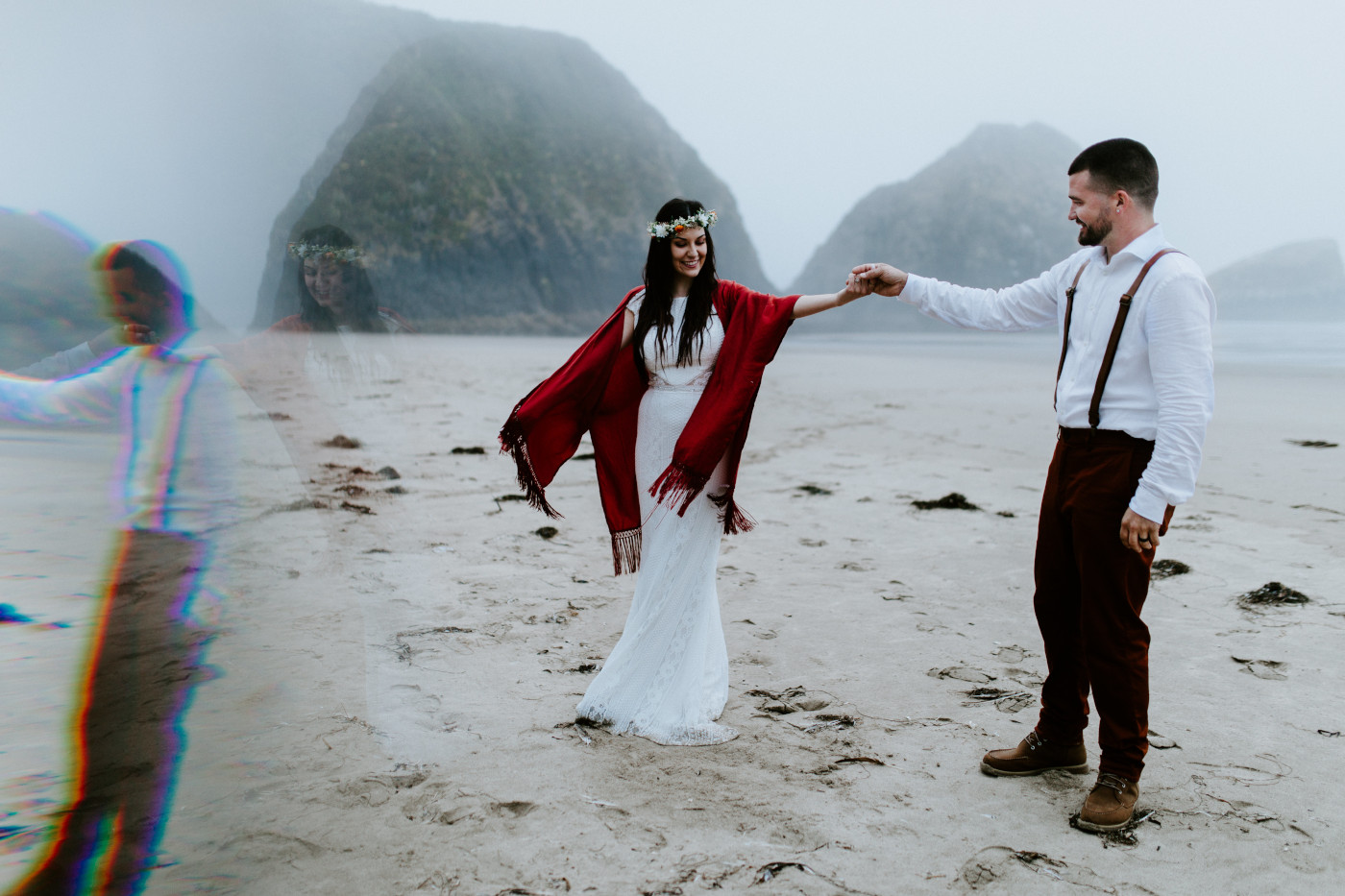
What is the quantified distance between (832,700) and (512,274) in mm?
58508

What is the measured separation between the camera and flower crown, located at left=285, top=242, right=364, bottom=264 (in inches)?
97.4

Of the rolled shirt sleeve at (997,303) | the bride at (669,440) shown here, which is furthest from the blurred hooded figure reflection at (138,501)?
the rolled shirt sleeve at (997,303)

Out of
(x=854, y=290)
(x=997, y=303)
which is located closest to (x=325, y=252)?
(x=854, y=290)

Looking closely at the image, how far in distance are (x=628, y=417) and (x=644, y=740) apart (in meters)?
1.23

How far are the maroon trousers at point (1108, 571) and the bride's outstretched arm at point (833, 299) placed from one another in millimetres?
938

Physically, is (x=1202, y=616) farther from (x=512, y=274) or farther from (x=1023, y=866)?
(x=512, y=274)

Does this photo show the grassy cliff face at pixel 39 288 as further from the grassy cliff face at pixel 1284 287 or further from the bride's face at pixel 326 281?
the grassy cliff face at pixel 1284 287

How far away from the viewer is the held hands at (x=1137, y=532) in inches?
95.0

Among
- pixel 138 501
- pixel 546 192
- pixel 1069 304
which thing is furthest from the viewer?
pixel 546 192

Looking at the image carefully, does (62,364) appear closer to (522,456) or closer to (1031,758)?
(522,456)

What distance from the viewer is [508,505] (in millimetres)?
6547

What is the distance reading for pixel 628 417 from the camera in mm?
3312

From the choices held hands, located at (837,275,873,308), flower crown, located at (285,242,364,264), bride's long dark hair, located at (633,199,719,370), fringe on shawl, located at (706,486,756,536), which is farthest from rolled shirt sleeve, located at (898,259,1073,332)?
flower crown, located at (285,242,364,264)

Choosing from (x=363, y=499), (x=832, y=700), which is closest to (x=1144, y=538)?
(x=832, y=700)
